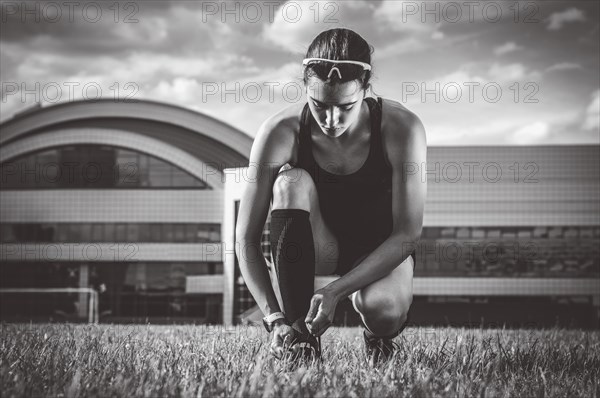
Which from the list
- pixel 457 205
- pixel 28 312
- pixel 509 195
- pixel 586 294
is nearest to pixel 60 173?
pixel 28 312

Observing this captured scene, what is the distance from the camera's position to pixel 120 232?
126 feet

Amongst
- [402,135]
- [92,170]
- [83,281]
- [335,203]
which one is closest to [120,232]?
[83,281]

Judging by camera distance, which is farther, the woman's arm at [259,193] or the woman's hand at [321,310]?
the woman's arm at [259,193]

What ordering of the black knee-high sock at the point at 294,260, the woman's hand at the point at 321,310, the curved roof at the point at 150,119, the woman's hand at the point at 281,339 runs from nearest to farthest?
the woman's hand at the point at 321,310 < the woman's hand at the point at 281,339 < the black knee-high sock at the point at 294,260 < the curved roof at the point at 150,119

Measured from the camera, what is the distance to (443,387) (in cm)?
285

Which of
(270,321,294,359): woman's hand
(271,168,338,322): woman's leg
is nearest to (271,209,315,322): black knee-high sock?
(271,168,338,322): woman's leg

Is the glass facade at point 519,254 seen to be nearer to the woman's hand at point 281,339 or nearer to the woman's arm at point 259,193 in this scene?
the woman's arm at point 259,193

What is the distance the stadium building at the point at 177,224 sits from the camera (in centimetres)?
3806

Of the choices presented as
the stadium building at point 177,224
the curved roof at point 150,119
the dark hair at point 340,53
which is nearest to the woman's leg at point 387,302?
the dark hair at point 340,53

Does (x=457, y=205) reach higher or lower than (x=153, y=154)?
lower

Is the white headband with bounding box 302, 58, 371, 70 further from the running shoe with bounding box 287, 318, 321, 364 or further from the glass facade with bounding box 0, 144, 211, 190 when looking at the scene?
the glass facade with bounding box 0, 144, 211, 190

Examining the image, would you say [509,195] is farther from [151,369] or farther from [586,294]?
[151,369]

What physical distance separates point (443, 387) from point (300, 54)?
6.01 ft

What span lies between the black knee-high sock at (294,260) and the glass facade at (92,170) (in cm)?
3517
